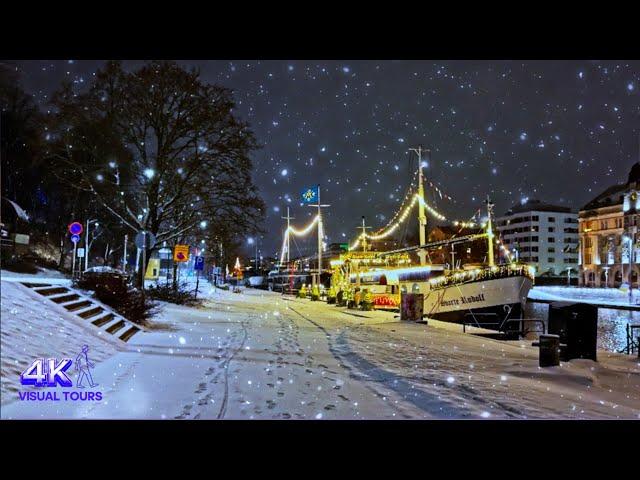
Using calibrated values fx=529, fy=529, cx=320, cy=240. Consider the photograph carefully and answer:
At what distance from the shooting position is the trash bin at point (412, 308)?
63.9 feet

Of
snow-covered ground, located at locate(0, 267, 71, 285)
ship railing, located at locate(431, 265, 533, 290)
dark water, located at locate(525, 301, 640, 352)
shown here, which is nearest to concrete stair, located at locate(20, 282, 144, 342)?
snow-covered ground, located at locate(0, 267, 71, 285)

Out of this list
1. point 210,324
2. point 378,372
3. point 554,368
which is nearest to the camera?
point 378,372

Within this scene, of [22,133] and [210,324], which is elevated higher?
[22,133]

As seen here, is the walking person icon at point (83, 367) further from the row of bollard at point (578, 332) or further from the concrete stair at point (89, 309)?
the row of bollard at point (578, 332)

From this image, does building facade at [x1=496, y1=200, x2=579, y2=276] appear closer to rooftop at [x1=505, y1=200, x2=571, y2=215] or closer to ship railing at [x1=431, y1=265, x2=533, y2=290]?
rooftop at [x1=505, y1=200, x2=571, y2=215]

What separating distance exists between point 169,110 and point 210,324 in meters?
11.0

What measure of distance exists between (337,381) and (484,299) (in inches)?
823

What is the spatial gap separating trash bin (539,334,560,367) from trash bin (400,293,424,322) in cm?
932

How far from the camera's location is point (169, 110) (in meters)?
22.5
